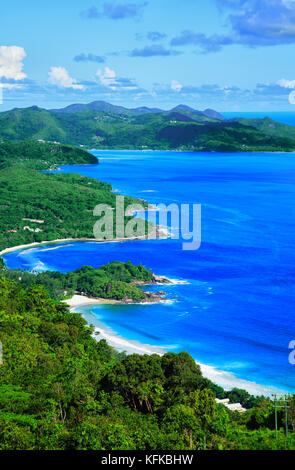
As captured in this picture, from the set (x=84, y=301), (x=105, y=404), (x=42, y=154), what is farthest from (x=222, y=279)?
(x=42, y=154)

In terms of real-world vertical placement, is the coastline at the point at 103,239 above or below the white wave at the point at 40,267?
above

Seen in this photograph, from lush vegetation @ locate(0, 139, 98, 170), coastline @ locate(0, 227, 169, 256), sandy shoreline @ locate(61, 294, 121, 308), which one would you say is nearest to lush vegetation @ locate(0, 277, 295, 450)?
sandy shoreline @ locate(61, 294, 121, 308)

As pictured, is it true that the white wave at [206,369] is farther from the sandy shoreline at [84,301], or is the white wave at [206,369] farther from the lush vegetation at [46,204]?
the lush vegetation at [46,204]

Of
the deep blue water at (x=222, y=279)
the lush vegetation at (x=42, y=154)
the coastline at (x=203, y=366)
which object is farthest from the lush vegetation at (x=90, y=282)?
the lush vegetation at (x=42, y=154)

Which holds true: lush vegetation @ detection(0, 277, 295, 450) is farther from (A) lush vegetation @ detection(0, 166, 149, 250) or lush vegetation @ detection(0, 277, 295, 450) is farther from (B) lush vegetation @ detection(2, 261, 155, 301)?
(A) lush vegetation @ detection(0, 166, 149, 250)

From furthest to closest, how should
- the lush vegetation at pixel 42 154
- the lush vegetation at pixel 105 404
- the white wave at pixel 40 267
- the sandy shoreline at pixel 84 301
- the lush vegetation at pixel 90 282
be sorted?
the lush vegetation at pixel 42 154, the white wave at pixel 40 267, the lush vegetation at pixel 90 282, the sandy shoreline at pixel 84 301, the lush vegetation at pixel 105 404

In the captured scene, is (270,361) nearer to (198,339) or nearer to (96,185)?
(198,339)
